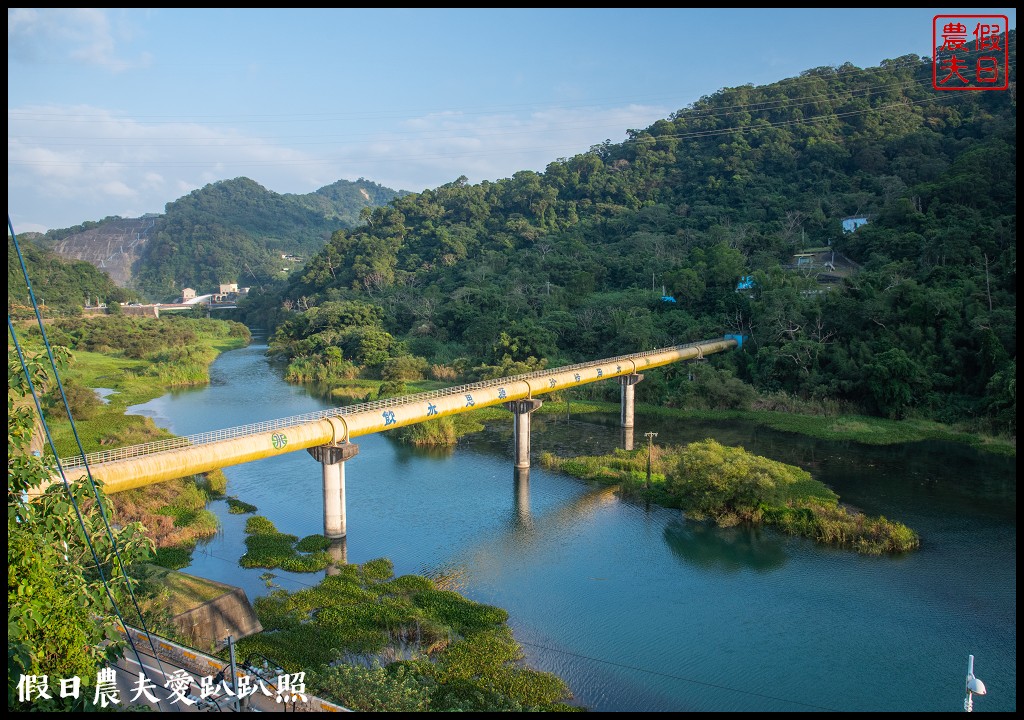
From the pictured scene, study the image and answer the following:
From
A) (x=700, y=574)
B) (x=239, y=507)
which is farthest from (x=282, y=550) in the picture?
(x=700, y=574)

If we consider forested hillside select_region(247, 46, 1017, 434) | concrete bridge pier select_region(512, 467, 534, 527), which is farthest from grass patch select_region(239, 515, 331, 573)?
forested hillside select_region(247, 46, 1017, 434)

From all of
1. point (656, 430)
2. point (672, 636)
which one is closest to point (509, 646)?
point (672, 636)

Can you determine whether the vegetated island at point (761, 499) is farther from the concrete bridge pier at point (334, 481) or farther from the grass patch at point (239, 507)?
the grass patch at point (239, 507)

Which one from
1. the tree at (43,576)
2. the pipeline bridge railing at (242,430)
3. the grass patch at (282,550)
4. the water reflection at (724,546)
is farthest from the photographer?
the water reflection at (724,546)

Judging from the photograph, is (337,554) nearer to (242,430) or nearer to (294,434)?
(294,434)

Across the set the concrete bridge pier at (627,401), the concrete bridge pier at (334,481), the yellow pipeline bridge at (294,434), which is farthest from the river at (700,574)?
the concrete bridge pier at (627,401)

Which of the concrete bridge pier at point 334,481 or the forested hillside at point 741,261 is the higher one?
the forested hillside at point 741,261

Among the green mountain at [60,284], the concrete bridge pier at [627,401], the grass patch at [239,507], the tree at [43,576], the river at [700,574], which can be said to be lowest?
the river at [700,574]
